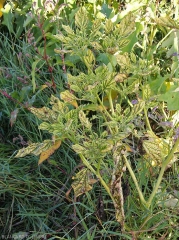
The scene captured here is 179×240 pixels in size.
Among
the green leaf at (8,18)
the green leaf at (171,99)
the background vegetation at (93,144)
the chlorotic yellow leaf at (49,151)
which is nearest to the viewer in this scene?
the background vegetation at (93,144)

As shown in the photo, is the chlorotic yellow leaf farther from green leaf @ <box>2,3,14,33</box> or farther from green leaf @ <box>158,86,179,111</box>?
green leaf @ <box>2,3,14,33</box>

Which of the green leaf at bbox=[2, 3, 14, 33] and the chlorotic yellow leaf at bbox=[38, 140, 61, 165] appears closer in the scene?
the chlorotic yellow leaf at bbox=[38, 140, 61, 165]

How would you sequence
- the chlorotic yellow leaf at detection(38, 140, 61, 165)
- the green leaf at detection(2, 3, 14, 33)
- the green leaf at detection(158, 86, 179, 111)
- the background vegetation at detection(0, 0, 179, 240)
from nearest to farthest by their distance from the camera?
the background vegetation at detection(0, 0, 179, 240) < the chlorotic yellow leaf at detection(38, 140, 61, 165) < the green leaf at detection(158, 86, 179, 111) < the green leaf at detection(2, 3, 14, 33)

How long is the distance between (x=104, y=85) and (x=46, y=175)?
2.08ft

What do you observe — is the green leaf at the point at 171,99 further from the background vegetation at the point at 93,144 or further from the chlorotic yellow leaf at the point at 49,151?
the chlorotic yellow leaf at the point at 49,151

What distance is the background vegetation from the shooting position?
39.5 inches

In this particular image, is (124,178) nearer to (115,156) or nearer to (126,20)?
(115,156)

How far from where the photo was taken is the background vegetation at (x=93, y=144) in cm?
100

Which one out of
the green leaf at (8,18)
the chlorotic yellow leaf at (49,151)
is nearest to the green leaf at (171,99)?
the chlorotic yellow leaf at (49,151)

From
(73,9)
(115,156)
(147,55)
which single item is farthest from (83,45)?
(73,9)

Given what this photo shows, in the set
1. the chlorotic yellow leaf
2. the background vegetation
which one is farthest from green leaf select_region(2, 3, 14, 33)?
the chlorotic yellow leaf

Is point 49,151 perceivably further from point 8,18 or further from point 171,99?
point 8,18

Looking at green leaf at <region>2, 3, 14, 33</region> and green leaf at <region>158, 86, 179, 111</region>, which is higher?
green leaf at <region>2, 3, 14, 33</region>

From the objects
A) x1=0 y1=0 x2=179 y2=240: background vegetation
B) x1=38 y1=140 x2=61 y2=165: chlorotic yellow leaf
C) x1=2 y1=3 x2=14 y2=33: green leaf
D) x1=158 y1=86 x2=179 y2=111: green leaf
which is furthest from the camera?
x1=2 y1=3 x2=14 y2=33: green leaf
